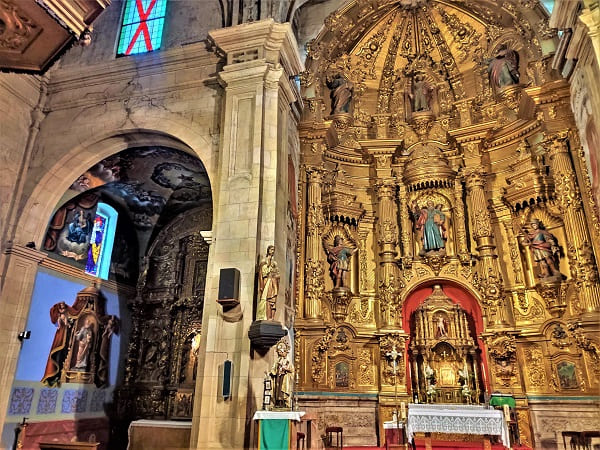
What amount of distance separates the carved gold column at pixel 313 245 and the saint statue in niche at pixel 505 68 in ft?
19.8

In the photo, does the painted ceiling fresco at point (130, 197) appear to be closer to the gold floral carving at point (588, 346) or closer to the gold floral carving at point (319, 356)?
the gold floral carving at point (319, 356)

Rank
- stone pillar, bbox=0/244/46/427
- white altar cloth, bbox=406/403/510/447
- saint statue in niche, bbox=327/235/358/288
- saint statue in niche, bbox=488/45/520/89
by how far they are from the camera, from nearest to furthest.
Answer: white altar cloth, bbox=406/403/510/447, stone pillar, bbox=0/244/46/427, saint statue in niche, bbox=327/235/358/288, saint statue in niche, bbox=488/45/520/89

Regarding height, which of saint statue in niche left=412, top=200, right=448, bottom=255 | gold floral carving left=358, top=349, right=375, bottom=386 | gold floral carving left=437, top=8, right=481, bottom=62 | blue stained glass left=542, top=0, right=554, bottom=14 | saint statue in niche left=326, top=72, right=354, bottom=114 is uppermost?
gold floral carving left=437, top=8, right=481, bottom=62

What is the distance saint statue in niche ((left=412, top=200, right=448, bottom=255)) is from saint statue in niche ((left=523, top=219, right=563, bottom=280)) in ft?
7.51

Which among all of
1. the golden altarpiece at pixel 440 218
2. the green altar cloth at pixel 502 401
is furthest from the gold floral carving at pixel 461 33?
the green altar cloth at pixel 502 401

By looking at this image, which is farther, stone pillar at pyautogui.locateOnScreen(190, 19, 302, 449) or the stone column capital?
the stone column capital

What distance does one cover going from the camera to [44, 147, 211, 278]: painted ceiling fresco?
11.7m

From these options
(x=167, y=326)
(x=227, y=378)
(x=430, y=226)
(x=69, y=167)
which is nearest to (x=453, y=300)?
(x=430, y=226)

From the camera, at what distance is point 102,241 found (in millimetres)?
13688

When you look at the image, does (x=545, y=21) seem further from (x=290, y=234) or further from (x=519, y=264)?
(x=290, y=234)

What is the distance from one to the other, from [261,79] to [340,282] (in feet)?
19.4

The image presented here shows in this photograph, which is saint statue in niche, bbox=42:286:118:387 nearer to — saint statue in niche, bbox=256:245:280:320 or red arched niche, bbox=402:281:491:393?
saint statue in niche, bbox=256:245:280:320

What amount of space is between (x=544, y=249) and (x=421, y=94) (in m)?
6.26

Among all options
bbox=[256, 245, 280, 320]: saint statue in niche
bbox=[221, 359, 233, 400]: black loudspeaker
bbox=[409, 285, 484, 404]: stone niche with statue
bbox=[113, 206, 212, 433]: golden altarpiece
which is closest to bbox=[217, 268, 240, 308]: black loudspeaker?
bbox=[256, 245, 280, 320]: saint statue in niche
